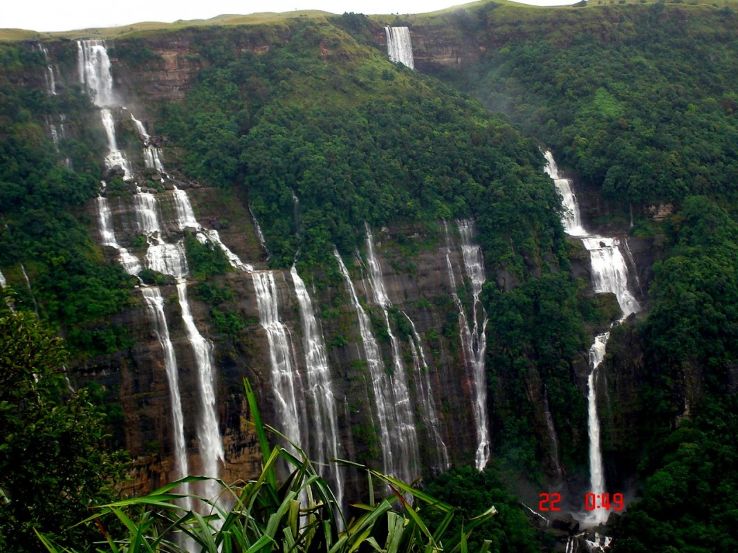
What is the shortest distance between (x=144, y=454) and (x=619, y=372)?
18.2m

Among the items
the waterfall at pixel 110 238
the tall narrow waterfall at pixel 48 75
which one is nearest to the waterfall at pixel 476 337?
the waterfall at pixel 110 238

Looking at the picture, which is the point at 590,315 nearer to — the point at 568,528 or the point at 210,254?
the point at 568,528

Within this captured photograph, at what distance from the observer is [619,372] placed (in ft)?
110

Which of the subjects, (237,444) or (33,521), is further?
(237,444)

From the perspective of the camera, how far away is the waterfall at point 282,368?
29891mm

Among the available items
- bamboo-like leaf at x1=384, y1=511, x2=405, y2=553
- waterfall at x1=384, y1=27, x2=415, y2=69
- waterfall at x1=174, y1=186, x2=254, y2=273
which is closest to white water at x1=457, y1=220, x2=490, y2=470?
waterfall at x1=174, y1=186, x2=254, y2=273

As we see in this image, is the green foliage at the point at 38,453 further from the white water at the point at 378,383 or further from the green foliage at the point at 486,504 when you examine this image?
the white water at the point at 378,383

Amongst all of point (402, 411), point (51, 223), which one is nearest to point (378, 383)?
point (402, 411)

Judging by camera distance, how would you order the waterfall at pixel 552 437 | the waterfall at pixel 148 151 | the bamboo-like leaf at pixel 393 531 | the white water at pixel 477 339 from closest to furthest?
1. the bamboo-like leaf at pixel 393 531
2. the waterfall at pixel 552 437
3. the white water at pixel 477 339
4. the waterfall at pixel 148 151

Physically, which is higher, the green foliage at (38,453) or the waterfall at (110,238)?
the waterfall at (110,238)

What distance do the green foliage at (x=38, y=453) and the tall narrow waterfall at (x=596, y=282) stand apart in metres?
19.9

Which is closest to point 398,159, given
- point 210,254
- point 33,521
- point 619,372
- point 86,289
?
point 210,254

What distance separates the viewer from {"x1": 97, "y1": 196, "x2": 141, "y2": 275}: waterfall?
31.3 metres
